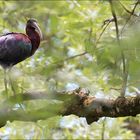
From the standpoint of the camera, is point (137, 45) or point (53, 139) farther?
point (53, 139)

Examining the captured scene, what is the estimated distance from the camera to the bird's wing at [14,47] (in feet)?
5.55

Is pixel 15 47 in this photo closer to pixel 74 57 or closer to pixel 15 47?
pixel 15 47

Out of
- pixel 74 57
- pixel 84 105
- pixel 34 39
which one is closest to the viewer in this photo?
pixel 84 105

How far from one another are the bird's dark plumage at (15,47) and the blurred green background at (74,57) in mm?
50

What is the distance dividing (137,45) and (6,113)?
0.58m

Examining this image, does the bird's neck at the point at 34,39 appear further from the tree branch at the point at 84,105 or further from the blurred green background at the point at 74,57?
the tree branch at the point at 84,105

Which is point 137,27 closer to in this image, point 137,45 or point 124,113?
point 137,45

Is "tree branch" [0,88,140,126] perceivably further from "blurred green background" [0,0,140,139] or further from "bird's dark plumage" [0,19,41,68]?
"bird's dark plumage" [0,19,41,68]

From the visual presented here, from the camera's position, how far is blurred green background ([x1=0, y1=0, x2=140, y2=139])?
120 cm

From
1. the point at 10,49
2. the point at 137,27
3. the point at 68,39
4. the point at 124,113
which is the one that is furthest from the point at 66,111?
the point at 68,39

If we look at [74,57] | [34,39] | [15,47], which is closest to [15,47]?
[15,47]

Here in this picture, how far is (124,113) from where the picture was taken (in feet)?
5.24

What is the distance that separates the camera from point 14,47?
173cm

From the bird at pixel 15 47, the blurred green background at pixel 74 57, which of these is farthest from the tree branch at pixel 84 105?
the bird at pixel 15 47
